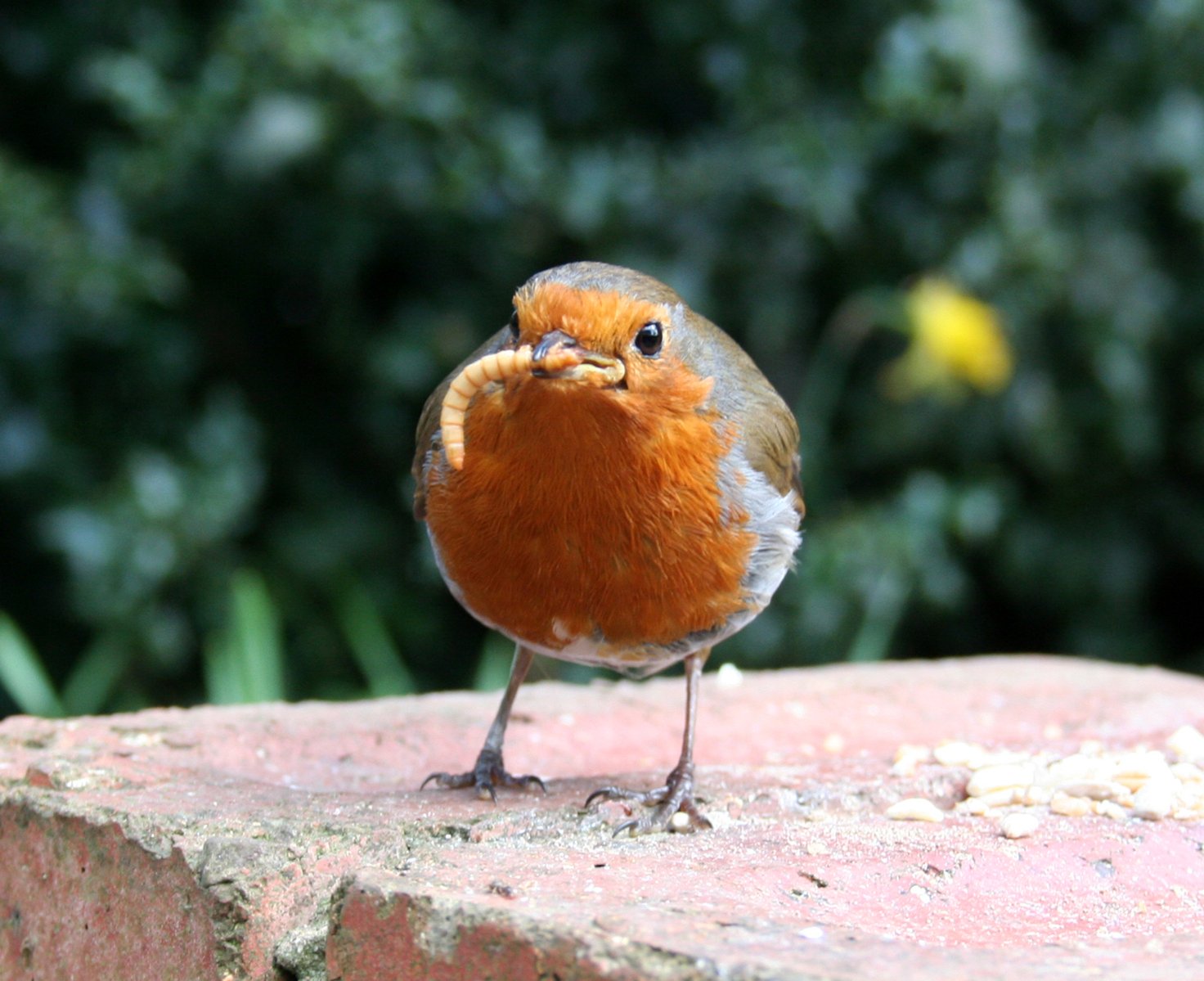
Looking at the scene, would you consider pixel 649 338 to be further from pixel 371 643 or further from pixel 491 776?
pixel 371 643

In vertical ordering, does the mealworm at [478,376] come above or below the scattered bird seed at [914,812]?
above

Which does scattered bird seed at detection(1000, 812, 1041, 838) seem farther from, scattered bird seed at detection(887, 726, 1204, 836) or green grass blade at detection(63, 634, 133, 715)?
green grass blade at detection(63, 634, 133, 715)

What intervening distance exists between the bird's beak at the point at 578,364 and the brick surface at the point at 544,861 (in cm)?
68

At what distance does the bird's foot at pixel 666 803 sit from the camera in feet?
8.07

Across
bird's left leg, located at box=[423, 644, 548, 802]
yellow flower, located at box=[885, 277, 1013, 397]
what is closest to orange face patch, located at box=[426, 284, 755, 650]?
bird's left leg, located at box=[423, 644, 548, 802]

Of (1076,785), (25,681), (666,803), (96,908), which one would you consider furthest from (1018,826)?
(25,681)

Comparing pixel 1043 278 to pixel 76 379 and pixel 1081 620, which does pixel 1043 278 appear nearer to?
pixel 1081 620

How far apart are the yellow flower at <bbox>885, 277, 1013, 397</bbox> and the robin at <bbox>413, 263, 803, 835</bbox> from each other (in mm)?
1627

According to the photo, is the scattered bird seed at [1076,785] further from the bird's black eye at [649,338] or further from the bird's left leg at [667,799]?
the bird's black eye at [649,338]

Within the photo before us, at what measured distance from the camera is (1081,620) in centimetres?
496

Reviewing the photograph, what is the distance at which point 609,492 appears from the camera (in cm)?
256

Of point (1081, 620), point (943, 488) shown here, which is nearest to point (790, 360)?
point (943, 488)

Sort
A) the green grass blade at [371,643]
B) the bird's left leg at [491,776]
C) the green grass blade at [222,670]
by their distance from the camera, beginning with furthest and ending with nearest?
the green grass blade at [371,643] → the green grass blade at [222,670] → the bird's left leg at [491,776]

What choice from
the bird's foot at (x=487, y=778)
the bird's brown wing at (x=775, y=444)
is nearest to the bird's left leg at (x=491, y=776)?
the bird's foot at (x=487, y=778)
